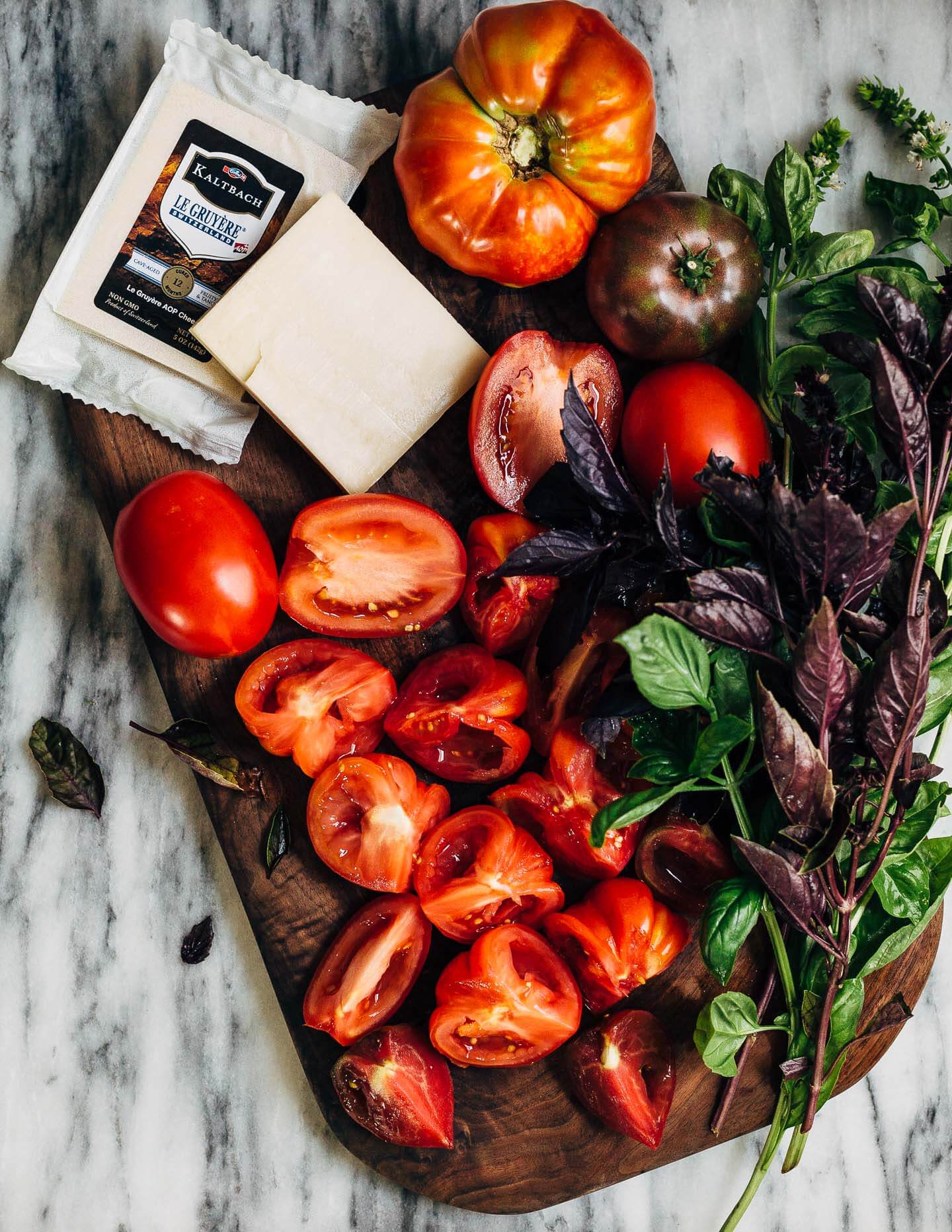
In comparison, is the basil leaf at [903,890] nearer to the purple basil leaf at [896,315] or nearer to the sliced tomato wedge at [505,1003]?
the sliced tomato wedge at [505,1003]

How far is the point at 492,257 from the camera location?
1595mm

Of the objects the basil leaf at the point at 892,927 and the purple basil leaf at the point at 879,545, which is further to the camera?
the basil leaf at the point at 892,927

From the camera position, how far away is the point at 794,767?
4.13ft

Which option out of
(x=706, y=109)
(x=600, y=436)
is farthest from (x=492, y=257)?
(x=706, y=109)

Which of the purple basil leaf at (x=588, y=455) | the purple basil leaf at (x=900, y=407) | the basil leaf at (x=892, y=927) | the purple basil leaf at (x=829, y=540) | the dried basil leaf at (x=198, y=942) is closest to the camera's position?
the purple basil leaf at (x=829, y=540)

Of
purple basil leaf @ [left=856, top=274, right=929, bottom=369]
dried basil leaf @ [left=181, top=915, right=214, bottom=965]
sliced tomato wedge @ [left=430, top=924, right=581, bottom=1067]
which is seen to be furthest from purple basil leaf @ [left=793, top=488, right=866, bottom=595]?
dried basil leaf @ [left=181, top=915, right=214, bottom=965]

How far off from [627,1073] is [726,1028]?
0.62ft

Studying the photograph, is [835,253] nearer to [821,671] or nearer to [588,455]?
[588,455]

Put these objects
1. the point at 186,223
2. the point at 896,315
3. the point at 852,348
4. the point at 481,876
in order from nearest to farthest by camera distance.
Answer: the point at 896,315 < the point at 852,348 < the point at 481,876 < the point at 186,223

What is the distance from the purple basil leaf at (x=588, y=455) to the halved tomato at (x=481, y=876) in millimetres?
554

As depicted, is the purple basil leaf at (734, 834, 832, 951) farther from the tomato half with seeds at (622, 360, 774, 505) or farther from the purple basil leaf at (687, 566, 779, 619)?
the tomato half with seeds at (622, 360, 774, 505)

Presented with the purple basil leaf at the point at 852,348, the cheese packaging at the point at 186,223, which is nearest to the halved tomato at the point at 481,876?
the cheese packaging at the point at 186,223

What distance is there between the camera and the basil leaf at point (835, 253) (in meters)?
1.60

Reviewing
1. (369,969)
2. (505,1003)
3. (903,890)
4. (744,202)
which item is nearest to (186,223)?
(744,202)
